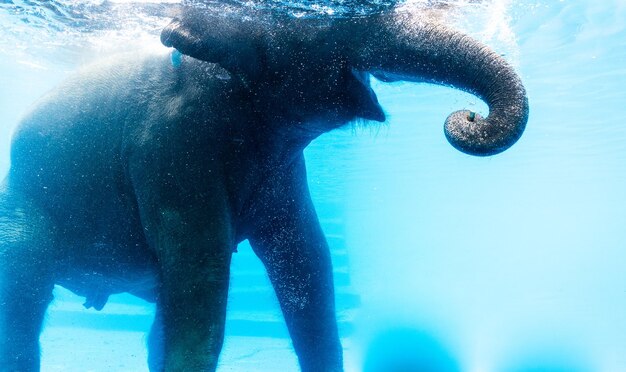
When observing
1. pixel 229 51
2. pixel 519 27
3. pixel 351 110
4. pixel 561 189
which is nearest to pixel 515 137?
pixel 351 110

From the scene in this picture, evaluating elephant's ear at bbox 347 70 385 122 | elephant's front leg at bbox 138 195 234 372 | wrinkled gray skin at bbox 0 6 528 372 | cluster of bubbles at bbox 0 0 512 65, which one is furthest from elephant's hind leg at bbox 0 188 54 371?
elephant's ear at bbox 347 70 385 122

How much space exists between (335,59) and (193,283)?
4.35ft

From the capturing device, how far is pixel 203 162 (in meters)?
2.97

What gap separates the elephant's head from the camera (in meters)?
2.27

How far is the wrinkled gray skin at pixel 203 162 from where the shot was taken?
2619 mm

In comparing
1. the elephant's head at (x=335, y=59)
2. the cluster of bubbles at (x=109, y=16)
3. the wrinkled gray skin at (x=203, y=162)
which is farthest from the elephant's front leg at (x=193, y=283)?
the cluster of bubbles at (x=109, y=16)

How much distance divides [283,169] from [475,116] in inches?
64.2

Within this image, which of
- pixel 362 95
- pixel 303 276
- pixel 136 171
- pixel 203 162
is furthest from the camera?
pixel 303 276

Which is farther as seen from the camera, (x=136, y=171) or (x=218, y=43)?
(x=136, y=171)

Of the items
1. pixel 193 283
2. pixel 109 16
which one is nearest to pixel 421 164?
pixel 109 16

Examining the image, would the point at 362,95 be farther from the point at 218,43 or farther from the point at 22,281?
the point at 22,281

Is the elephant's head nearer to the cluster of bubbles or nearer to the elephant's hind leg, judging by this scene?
the cluster of bubbles

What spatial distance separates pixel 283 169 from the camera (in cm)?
353

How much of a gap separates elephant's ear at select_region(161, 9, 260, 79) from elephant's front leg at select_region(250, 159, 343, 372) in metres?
0.98
